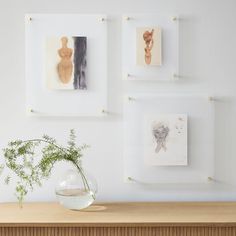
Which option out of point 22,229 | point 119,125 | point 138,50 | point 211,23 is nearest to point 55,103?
point 119,125

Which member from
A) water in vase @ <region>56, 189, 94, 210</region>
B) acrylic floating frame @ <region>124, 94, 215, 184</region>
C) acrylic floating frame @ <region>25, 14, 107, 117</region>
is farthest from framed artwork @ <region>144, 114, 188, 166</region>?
water in vase @ <region>56, 189, 94, 210</region>

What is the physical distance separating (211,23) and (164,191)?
32.6 inches

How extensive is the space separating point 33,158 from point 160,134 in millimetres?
612

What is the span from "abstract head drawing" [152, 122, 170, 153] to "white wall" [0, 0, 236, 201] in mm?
167

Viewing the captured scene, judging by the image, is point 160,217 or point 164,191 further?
point 164,191

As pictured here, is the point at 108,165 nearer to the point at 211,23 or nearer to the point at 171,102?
the point at 171,102

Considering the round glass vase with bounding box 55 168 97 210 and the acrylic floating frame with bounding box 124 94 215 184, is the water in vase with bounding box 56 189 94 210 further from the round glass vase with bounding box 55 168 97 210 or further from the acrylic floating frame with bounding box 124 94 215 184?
the acrylic floating frame with bounding box 124 94 215 184

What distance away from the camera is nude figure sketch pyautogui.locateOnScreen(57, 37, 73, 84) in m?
2.33

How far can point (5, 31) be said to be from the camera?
233 cm

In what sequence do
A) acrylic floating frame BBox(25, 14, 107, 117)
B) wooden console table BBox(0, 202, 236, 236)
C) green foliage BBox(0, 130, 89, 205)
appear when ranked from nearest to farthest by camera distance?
1. wooden console table BBox(0, 202, 236, 236)
2. green foliage BBox(0, 130, 89, 205)
3. acrylic floating frame BBox(25, 14, 107, 117)

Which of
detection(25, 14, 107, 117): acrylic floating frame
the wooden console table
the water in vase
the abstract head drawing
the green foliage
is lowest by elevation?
the wooden console table

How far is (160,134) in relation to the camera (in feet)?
7.68

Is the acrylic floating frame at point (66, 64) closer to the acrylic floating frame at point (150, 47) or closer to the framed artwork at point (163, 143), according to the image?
the acrylic floating frame at point (150, 47)

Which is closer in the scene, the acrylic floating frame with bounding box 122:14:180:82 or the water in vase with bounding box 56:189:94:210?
the water in vase with bounding box 56:189:94:210
